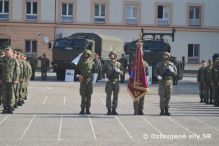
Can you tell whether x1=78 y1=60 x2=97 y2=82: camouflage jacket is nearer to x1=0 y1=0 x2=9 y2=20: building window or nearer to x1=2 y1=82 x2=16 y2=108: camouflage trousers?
x1=2 y1=82 x2=16 y2=108: camouflage trousers

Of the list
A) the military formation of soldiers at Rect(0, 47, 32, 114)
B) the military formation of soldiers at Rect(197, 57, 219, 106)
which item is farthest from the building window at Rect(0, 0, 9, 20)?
the military formation of soldiers at Rect(0, 47, 32, 114)

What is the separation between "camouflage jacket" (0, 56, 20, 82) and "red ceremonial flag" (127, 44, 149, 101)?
143 inches

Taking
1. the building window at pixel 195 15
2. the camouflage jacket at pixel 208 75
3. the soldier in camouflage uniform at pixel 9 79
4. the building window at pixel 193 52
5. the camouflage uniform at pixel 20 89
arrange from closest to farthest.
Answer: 1. the soldier in camouflage uniform at pixel 9 79
2. the camouflage uniform at pixel 20 89
3. the camouflage jacket at pixel 208 75
4. the building window at pixel 195 15
5. the building window at pixel 193 52

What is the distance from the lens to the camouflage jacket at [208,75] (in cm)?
2517

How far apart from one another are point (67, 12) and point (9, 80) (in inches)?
1693

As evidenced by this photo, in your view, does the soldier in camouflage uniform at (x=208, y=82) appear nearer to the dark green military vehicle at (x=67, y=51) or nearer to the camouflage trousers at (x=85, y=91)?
the camouflage trousers at (x=85, y=91)

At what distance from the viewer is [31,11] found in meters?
60.9

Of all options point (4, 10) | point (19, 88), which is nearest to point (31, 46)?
point (4, 10)

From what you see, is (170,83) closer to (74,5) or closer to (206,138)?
(206,138)

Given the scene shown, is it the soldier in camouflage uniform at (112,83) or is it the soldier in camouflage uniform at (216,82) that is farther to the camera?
the soldier in camouflage uniform at (216,82)

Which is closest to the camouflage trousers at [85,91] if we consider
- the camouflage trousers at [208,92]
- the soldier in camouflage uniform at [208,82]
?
the soldier in camouflage uniform at [208,82]

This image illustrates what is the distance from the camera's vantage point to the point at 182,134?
14805 mm

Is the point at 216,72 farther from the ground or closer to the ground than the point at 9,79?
farther from the ground

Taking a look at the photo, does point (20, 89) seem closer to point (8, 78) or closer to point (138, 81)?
point (8, 78)
